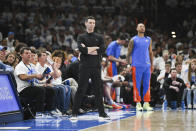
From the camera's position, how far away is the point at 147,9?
23.7 m

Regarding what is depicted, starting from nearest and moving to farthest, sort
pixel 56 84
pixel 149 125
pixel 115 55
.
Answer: pixel 149 125, pixel 56 84, pixel 115 55

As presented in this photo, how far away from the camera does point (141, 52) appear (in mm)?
11234

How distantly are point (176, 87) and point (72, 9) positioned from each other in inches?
433

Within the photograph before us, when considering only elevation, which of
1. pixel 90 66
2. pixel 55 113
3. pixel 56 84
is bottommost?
pixel 55 113

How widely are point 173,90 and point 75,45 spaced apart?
7.09 metres

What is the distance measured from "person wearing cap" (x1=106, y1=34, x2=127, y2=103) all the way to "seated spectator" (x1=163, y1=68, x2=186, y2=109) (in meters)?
1.33

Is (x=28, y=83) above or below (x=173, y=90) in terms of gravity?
above

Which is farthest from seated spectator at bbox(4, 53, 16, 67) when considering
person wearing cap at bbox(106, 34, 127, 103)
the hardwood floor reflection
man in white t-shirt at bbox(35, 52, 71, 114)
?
person wearing cap at bbox(106, 34, 127, 103)

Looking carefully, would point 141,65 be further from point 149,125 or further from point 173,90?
point 149,125

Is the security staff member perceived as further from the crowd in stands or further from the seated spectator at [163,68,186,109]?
the seated spectator at [163,68,186,109]

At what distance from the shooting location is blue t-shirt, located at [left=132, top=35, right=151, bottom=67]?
36.8 ft

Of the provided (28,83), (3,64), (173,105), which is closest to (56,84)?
(28,83)

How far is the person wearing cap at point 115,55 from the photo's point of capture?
12.2 meters

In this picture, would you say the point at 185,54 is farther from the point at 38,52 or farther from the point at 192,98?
the point at 38,52
